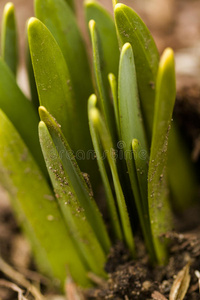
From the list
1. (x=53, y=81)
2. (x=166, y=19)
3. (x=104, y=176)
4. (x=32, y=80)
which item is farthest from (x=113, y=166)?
(x=166, y=19)

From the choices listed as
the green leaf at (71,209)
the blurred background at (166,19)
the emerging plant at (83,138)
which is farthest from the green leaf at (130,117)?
the blurred background at (166,19)

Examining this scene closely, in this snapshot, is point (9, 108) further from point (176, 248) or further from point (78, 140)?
point (176, 248)

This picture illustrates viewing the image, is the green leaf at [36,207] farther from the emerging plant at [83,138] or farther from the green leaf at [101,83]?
the green leaf at [101,83]

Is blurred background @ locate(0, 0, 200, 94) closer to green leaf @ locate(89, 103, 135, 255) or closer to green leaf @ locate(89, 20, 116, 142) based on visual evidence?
green leaf @ locate(89, 20, 116, 142)

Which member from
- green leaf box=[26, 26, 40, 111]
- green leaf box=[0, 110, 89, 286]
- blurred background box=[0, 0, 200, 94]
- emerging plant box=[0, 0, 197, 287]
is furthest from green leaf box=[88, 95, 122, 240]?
blurred background box=[0, 0, 200, 94]

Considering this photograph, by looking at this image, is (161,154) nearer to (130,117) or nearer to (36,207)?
(130,117)
